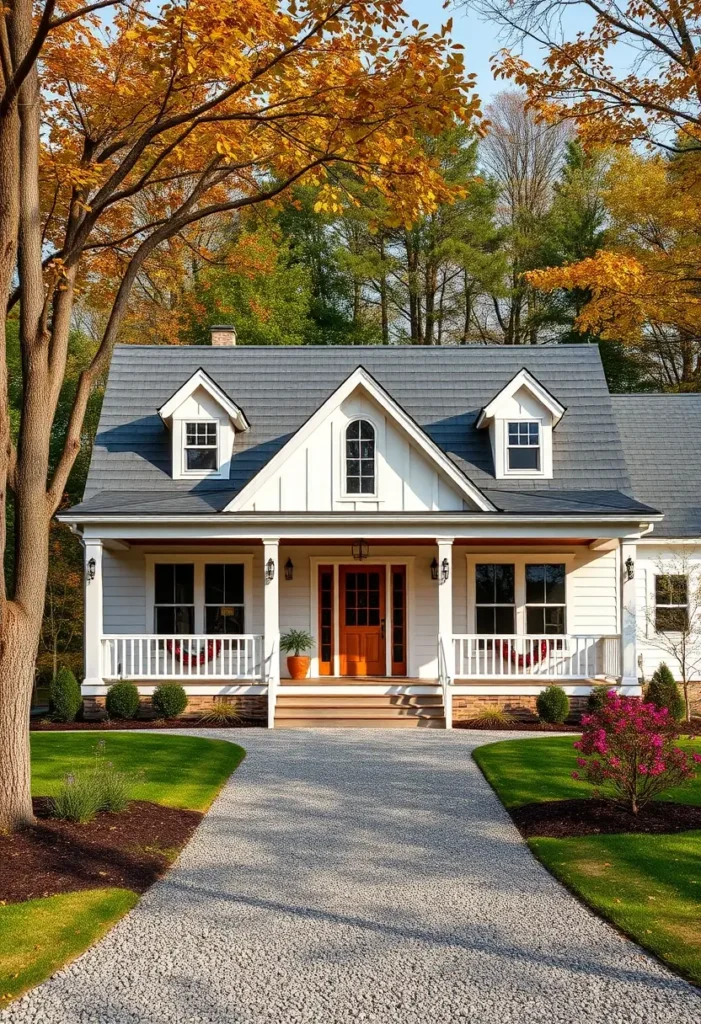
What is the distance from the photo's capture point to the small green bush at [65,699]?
1864 cm

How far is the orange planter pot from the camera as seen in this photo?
20016 millimetres

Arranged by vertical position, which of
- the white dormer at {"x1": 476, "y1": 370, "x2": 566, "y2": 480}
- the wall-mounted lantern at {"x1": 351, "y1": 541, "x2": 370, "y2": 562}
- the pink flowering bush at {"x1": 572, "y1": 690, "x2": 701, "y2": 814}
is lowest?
the pink flowering bush at {"x1": 572, "y1": 690, "x2": 701, "y2": 814}

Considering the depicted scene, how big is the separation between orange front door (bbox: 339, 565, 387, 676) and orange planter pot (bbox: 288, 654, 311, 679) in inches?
40.6

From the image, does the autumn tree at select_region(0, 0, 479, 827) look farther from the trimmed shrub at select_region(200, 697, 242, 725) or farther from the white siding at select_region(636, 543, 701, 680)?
the white siding at select_region(636, 543, 701, 680)

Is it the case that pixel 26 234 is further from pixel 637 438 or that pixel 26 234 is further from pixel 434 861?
pixel 637 438

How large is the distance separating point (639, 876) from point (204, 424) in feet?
48.1

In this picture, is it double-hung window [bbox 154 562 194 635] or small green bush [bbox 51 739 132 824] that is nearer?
small green bush [bbox 51 739 132 824]

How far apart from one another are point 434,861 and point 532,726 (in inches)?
365

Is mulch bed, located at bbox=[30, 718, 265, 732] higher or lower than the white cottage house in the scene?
lower

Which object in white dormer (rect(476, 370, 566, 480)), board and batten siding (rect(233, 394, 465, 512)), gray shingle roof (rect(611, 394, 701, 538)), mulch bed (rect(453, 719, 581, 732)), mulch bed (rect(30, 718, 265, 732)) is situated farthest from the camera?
gray shingle roof (rect(611, 394, 701, 538))

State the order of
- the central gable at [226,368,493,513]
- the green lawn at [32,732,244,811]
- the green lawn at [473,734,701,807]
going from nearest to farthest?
the green lawn at [32,732,244,811]
the green lawn at [473,734,701,807]
the central gable at [226,368,493,513]

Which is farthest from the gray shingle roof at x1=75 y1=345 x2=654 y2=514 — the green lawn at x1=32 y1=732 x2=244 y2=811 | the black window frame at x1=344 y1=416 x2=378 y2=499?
the green lawn at x1=32 y1=732 x2=244 y2=811

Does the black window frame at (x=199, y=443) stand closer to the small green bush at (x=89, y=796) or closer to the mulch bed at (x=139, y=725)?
the mulch bed at (x=139, y=725)

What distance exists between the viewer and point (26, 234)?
378 inches
